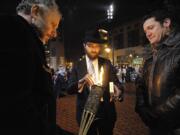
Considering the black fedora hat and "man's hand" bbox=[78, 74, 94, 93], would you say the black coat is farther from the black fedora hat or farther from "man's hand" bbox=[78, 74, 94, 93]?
the black fedora hat

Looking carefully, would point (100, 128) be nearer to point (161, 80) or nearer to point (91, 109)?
point (91, 109)

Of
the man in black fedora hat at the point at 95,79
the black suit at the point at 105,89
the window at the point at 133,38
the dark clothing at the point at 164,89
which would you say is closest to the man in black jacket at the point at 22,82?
the dark clothing at the point at 164,89

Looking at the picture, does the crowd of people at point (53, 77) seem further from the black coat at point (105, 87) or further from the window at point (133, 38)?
the window at point (133, 38)

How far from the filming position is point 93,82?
11.2ft

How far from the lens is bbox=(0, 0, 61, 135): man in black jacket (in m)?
1.69

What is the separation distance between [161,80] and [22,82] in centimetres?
155

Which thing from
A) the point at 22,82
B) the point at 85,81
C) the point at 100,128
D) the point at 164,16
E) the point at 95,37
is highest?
the point at 164,16

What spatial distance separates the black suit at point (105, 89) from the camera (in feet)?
12.1

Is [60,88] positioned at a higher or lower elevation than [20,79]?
lower

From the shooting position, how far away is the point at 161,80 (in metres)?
2.83

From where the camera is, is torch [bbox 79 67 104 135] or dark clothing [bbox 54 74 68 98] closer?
torch [bbox 79 67 104 135]

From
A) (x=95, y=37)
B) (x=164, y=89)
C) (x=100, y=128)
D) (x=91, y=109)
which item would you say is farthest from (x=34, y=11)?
(x=100, y=128)

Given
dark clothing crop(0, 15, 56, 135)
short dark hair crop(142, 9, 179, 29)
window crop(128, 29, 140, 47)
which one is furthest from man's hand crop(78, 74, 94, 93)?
window crop(128, 29, 140, 47)

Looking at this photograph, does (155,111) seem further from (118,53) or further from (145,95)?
→ (118,53)
